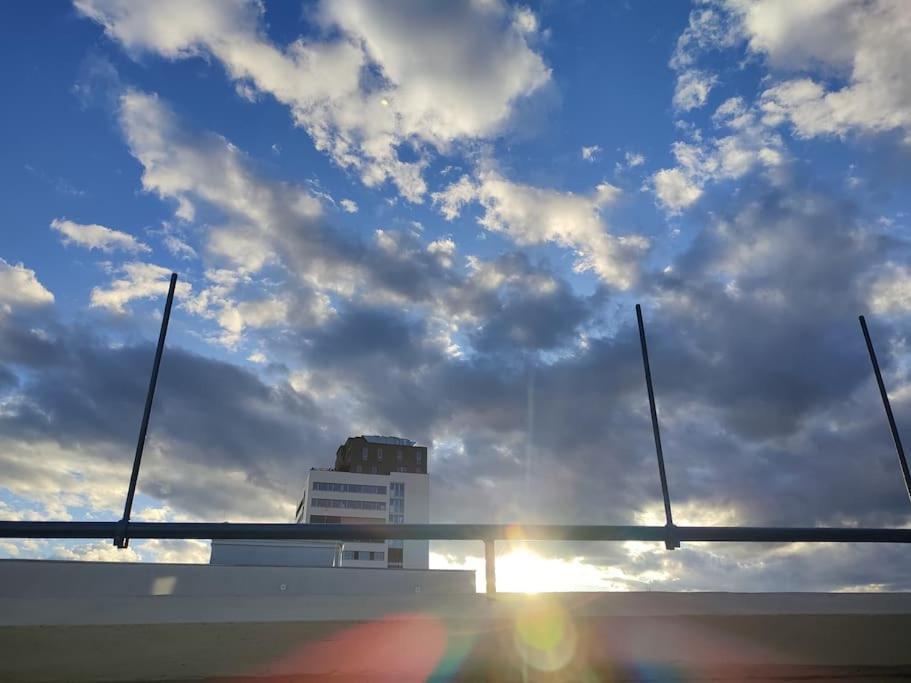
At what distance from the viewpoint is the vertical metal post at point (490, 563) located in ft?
15.3

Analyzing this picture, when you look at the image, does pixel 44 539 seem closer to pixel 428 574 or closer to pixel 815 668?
pixel 815 668

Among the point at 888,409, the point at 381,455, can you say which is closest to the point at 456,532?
the point at 888,409

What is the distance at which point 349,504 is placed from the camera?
96000 millimetres

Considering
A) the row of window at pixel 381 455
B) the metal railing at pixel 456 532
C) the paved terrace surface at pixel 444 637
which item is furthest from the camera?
the row of window at pixel 381 455

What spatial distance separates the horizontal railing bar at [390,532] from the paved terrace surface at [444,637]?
56cm

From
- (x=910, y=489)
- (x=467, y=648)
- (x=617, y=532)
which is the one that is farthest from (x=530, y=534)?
(x=910, y=489)

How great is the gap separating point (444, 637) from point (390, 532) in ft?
3.46

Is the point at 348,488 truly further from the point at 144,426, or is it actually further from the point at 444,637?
the point at 444,637

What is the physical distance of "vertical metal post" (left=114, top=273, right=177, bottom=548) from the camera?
5.12 m

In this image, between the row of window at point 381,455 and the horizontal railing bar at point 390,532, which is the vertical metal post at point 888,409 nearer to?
the horizontal railing bar at point 390,532

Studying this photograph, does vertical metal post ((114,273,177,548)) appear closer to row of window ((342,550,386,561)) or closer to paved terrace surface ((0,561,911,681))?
paved terrace surface ((0,561,911,681))

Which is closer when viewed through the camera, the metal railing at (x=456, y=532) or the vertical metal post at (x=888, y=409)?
the metal railing at (x=456, y=532)

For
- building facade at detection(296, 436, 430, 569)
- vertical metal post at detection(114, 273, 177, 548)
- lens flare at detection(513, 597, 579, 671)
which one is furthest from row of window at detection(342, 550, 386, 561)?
lens flare at detection(513, 597, 579, 671)

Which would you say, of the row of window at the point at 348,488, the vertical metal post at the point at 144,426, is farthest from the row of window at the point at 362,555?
the vertical metal post at the point at 144,426
